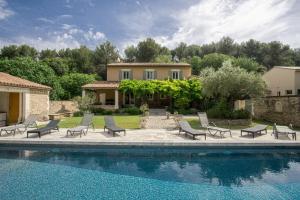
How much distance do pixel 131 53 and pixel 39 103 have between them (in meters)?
40.2

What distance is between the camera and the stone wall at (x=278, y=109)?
59.1 feet

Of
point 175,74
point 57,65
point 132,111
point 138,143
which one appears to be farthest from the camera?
point 57,65

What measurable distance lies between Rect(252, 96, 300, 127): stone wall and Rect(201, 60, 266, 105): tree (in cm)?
226

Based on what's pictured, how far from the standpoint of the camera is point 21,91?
57.7ft

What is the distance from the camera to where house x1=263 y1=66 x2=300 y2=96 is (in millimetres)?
24844

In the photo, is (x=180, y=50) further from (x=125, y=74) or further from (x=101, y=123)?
(x=101, y=123)

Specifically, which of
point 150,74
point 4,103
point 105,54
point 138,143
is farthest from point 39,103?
point 105,54

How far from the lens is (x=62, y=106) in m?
27.2

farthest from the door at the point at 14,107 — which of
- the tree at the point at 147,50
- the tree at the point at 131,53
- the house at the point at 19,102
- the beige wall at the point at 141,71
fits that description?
the tree at the point at 131,53

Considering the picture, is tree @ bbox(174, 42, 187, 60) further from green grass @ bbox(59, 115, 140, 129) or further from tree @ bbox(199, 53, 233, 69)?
green grass @ bbox(59, 115, 140, 129)

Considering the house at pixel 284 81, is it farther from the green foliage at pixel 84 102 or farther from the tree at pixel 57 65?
the tree at pixel 57 65

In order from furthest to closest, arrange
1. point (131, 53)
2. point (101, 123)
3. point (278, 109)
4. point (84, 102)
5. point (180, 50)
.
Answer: point (180, 50) → point (131, 53) → point (84, 102) → point (278, 109) → point (101, 123)

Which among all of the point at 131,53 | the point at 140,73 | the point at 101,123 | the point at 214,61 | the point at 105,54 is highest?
the point at 131,53

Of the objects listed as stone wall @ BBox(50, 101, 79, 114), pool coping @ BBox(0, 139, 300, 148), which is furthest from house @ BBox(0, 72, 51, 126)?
pool coping @ BBox(0, 139, 300, 148)
